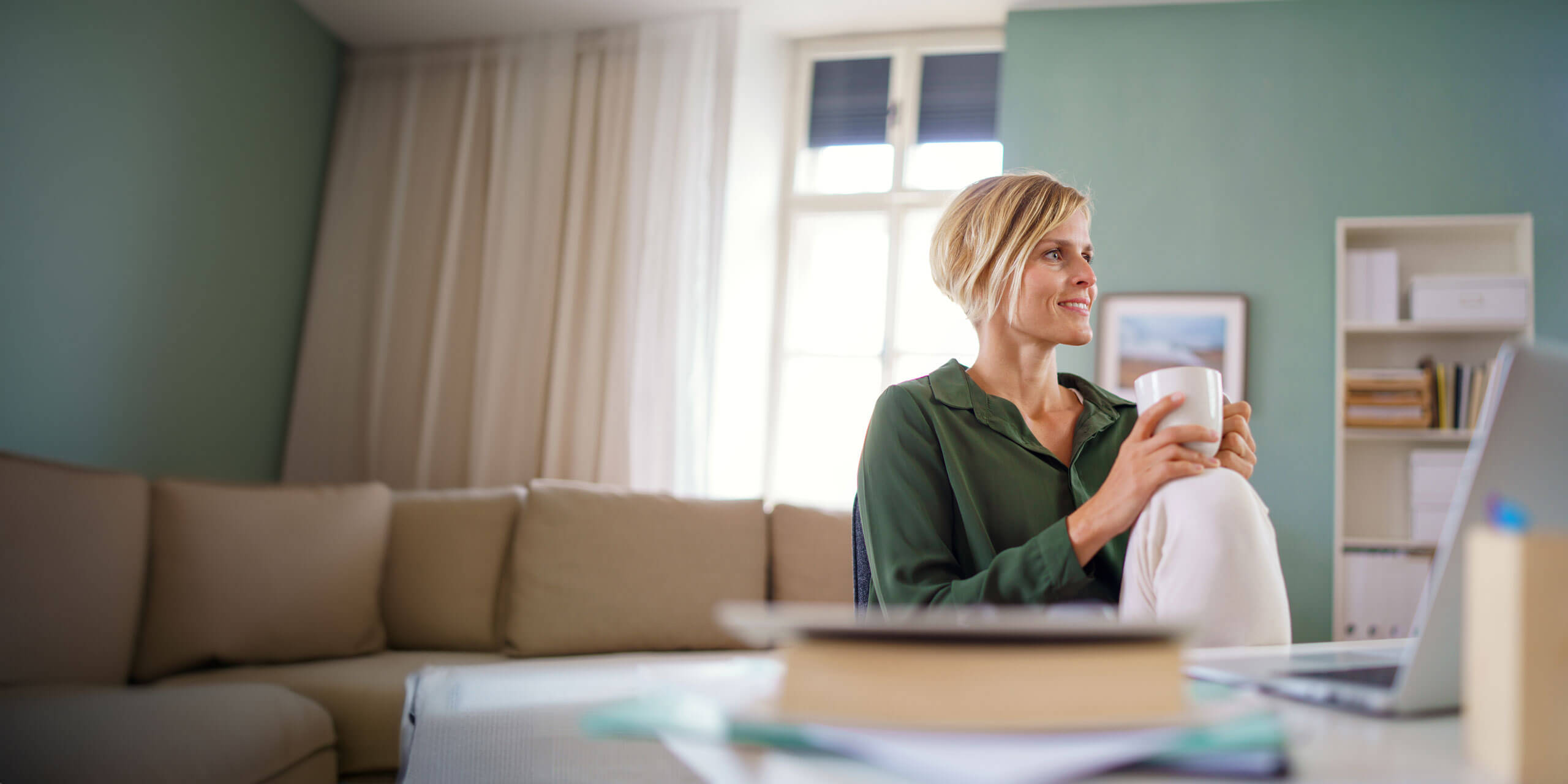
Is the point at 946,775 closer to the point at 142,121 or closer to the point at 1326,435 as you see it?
the point at 1326,435

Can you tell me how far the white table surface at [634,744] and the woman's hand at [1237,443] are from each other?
8.4 inches

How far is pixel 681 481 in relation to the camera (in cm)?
350

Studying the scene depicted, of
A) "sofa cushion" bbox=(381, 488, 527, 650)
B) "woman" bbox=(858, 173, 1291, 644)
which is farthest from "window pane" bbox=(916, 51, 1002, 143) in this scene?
"woman" bbox=(858, 173, 1291, 644)

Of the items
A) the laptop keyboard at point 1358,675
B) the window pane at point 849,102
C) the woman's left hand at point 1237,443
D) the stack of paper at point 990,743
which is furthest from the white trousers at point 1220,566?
the window pane at point 849,102

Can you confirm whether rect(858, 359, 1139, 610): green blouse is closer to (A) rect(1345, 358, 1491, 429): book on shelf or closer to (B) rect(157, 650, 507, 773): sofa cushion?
(B) rect(157, 650, 507, 773): sofa cushion

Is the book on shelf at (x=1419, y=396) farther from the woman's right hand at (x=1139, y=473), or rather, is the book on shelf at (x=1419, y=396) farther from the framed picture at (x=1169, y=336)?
the woman's right hand at (x=1139, y=473)

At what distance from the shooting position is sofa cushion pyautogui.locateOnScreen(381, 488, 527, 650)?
260 cm

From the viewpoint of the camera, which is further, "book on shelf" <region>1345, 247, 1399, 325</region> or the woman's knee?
"book on shelf" <region>1345, 247, 1399, 325</region>

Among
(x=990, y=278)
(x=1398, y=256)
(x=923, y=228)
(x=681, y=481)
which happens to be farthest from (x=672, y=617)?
(x=1398, y=256)

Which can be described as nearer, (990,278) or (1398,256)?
(990,278)

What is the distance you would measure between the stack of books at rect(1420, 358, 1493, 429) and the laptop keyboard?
9.22 ft

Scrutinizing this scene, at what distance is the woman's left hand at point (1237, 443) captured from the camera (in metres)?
1.03

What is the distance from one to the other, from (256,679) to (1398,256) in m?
3.61

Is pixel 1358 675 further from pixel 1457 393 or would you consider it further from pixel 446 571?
pixel 1457 393
